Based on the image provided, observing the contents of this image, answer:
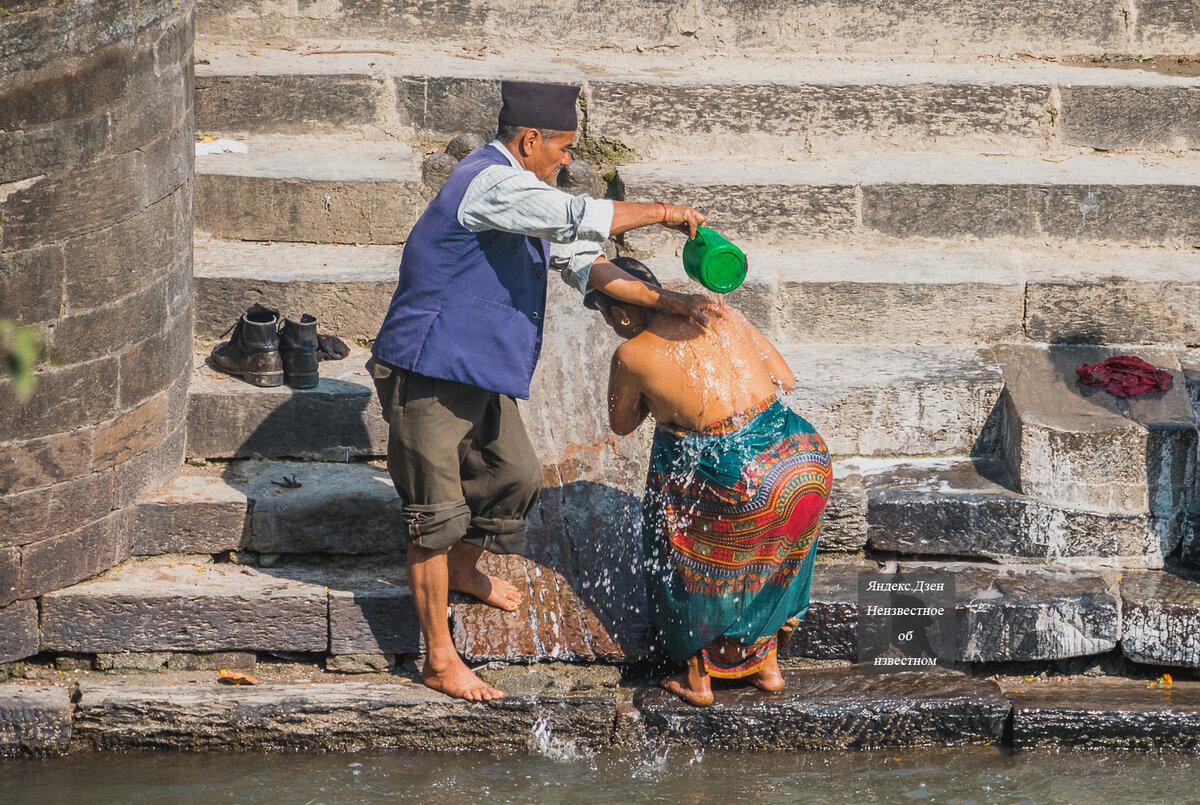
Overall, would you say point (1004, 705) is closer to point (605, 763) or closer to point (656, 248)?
point (605, 763)

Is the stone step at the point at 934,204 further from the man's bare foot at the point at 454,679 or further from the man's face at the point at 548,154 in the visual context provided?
the man's bare foot at the point at 454,679

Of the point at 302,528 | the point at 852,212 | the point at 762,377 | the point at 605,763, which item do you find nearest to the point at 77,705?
the point at 302,528

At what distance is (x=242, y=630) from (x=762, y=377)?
86.8 inches

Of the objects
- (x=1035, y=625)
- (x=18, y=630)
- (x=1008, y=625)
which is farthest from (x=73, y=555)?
(x=1035, y=625)

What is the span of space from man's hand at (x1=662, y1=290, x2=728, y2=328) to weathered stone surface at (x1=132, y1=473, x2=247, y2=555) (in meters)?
1.99

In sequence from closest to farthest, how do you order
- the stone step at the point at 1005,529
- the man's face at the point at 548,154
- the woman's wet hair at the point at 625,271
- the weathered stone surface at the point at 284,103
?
the man's face at the point at 548,154 → the woman's wet hair at the point at 625,271 → the stone step at the point at 1005,529 → the weathered stone surface at the point at 284,103

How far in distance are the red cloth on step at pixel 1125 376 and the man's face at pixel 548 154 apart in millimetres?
2780

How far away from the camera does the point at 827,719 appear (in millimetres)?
5262

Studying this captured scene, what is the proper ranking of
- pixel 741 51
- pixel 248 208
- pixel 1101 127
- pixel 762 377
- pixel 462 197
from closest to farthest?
pixel 462 197 → pixel 762 377 → pixel 248 208 → pixel 1101 127 → pixel 741 51

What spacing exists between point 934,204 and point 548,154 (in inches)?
122

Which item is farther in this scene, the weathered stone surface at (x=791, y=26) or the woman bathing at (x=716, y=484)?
the weathered stone surface at (x=791, y=26)

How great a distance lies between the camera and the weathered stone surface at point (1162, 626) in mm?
5516

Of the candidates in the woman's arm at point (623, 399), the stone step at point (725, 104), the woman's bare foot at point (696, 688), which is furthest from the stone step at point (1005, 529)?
the stone step at point (725, 104)

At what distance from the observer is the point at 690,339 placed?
505cm
